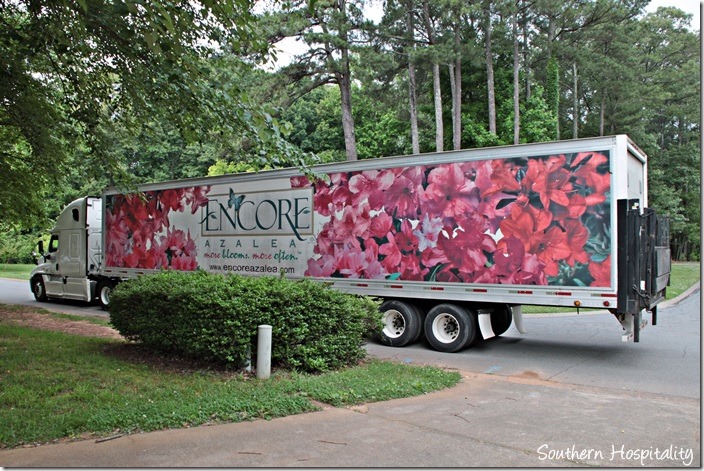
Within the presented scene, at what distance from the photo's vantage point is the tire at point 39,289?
19766mm

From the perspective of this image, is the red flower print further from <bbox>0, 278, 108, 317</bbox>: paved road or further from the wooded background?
<bbox>0, 278, 108, 317</bbox>: paved road

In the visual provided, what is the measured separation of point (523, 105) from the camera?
36.0 metres

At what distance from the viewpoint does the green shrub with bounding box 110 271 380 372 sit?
7363mm

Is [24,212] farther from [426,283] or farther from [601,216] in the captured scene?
[601,216]

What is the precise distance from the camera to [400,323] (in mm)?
11375

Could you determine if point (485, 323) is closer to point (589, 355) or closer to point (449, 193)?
point (589, 355)

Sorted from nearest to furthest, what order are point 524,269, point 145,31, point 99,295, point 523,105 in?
1. point 145,31
2. point 524,269
3. point 99,295
4. point 523,105

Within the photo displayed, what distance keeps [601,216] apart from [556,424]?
4.42m

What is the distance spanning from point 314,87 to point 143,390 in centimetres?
2229

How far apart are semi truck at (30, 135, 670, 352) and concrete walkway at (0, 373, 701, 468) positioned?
2.98 metres

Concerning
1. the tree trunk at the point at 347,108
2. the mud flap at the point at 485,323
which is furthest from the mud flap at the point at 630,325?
the tree trunk at the point at 347,108

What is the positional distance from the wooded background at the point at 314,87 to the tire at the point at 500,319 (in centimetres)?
494

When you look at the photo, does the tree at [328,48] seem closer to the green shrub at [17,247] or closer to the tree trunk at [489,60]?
the tree trunk at [489,60]

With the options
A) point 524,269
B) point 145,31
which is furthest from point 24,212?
point 524,269
